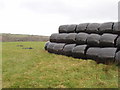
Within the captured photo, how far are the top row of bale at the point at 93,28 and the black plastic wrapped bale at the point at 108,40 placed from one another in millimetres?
466

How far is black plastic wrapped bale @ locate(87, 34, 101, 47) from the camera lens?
12.6 m

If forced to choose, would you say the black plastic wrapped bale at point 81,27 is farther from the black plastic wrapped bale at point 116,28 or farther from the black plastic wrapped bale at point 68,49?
the black plastic wrapped bale at point 116,28

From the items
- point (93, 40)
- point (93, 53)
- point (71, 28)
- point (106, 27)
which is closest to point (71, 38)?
point (71, 28)

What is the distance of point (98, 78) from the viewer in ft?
27.7

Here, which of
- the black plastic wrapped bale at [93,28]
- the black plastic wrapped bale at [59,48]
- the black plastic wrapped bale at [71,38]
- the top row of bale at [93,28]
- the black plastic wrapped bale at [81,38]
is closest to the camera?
the top row of bale at [93,28]

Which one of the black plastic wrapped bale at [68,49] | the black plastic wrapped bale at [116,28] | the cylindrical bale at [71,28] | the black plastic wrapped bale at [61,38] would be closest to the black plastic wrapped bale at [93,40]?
the black plastic wrapped bale at [116,28]

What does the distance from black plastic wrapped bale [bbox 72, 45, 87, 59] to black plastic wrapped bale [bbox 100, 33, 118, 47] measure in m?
1.50

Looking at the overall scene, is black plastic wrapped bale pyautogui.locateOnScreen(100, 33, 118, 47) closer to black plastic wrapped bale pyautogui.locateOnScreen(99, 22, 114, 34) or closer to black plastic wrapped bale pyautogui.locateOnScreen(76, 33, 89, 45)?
black plastic wrapped bale pyautogui.locateOnScreen(99, 22, 114, 34)

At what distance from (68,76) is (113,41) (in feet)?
15.5

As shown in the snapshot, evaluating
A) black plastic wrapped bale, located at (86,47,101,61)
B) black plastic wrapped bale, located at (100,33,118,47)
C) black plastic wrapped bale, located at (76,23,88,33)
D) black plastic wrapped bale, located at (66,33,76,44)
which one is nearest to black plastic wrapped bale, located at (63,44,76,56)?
black plastic wrapped bale, located at (66,33,76,44)

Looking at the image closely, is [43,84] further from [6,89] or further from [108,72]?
[108,72]

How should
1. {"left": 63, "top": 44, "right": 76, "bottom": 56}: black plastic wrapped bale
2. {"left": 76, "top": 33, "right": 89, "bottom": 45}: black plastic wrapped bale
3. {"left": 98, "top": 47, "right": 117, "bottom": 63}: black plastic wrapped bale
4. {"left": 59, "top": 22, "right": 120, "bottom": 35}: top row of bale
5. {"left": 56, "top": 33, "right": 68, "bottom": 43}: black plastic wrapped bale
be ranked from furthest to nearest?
{"left": 56, "top": 33, "right": 68, "bottom": 43}: black plastic wrapped bale, {"left": 63, "top": 44, "right": 76, "bottom": 56}: black plastic wrapped bale, {"left": 76, "top": 33, "right": 89, "bottom": 45}: black plastic wrapped bale, {"left": 59, "top": 22, "right": 120, "bottom": 35}: top row of bale, {"left": 98, "top": 47, "right": 117, "bottom": 63}: black plastic wrapped bale

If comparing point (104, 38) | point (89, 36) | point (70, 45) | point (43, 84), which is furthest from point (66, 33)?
point (43, 84)

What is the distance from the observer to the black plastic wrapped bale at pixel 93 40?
12.6 metres
